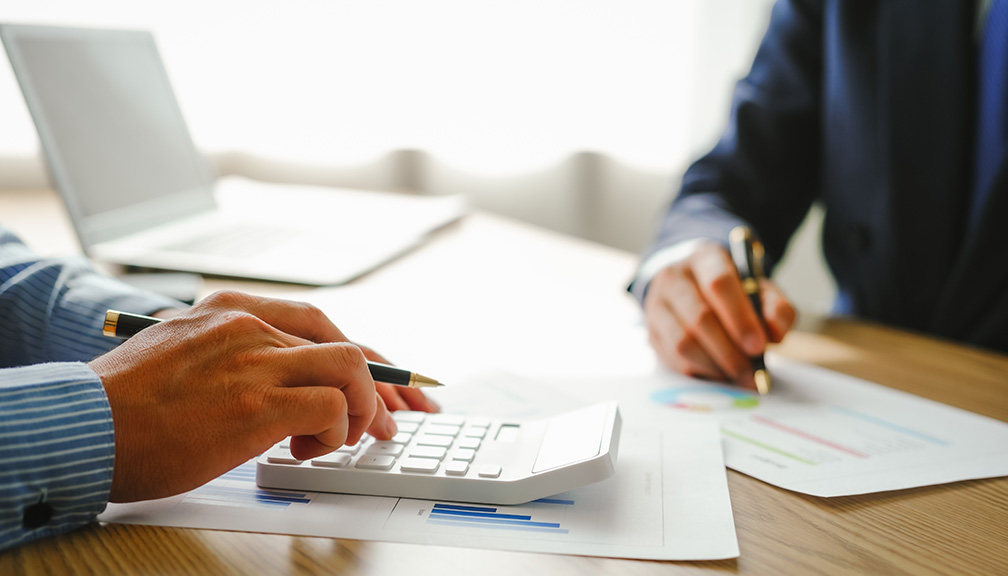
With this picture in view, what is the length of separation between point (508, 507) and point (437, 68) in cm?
186

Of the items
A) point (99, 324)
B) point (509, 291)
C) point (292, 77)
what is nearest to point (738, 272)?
point (509, 291)

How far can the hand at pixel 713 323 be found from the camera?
67 centimetres

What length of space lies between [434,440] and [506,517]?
0.08 m

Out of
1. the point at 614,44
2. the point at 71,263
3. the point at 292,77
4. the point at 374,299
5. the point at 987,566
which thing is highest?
the point at 292,77

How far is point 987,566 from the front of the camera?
1.32 feet

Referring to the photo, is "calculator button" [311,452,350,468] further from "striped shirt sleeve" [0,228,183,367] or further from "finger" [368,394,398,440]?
"striped shirt sleeve" [0,228,183,367]

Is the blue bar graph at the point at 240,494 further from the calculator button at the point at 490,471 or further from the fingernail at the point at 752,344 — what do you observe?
the fingernail at the point at 752,344

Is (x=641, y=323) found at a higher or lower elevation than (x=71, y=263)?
lower

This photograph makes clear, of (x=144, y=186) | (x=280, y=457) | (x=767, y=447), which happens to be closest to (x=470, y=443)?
(x=280, y=457)

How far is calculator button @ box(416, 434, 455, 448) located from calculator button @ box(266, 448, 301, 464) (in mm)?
78

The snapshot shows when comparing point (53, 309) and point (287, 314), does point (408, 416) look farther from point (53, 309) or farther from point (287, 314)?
point (53, 309)

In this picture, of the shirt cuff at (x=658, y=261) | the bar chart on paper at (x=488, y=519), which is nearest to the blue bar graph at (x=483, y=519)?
the bar chart on paper at (x=488, y=519)

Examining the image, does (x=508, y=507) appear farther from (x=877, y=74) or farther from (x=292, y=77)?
(x=292, y=77)

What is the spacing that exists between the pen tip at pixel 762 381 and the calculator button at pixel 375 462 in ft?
1.15
